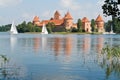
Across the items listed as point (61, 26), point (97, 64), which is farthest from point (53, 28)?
point (97, 64)

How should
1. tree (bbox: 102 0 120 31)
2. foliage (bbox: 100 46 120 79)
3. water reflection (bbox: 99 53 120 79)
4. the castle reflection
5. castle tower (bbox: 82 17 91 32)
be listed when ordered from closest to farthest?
tree (bbox: 102 0 120 31)
water reflection (bbox: 99 53 120 79)
foliage (bbox: 100 46 120 79)
the castle reflection
castle tower (bbox: 82 17 91 32)

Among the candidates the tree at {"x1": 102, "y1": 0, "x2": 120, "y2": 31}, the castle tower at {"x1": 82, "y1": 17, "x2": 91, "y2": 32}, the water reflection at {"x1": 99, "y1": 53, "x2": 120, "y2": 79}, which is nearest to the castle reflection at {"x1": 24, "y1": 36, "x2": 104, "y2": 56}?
the water reflection at {"x1": 99, "y1": 53, "x2": 120, "y2": 79}

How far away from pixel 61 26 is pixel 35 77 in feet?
584

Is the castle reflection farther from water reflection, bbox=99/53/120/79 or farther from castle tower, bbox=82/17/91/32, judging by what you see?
castle tower, bbox=82/17/91/32

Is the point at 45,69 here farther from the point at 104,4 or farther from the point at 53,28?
the point at 53,28

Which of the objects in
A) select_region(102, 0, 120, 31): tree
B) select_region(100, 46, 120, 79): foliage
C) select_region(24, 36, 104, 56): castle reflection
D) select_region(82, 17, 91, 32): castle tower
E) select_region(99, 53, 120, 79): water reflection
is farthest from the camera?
select_region(82, 17, 91, 32): castle tower

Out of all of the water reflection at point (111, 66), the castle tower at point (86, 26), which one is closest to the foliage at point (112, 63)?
the water reflection at point (111, 66)

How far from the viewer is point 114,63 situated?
21.8 metres

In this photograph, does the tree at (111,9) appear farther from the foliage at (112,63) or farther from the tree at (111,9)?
the foliage at (112,63)

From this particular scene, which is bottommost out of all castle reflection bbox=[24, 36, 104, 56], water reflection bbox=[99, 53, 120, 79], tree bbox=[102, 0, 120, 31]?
castle reflection bbox=[24, 36, 104, 56]

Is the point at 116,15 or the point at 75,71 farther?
the point at 75,71

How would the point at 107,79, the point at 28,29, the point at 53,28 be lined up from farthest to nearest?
the point at 53,28 → the point at 28,29 → the point at 107,79

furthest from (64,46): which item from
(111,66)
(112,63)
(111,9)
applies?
(111,9)

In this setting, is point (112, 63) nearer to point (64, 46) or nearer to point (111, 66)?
point (111, 66)
